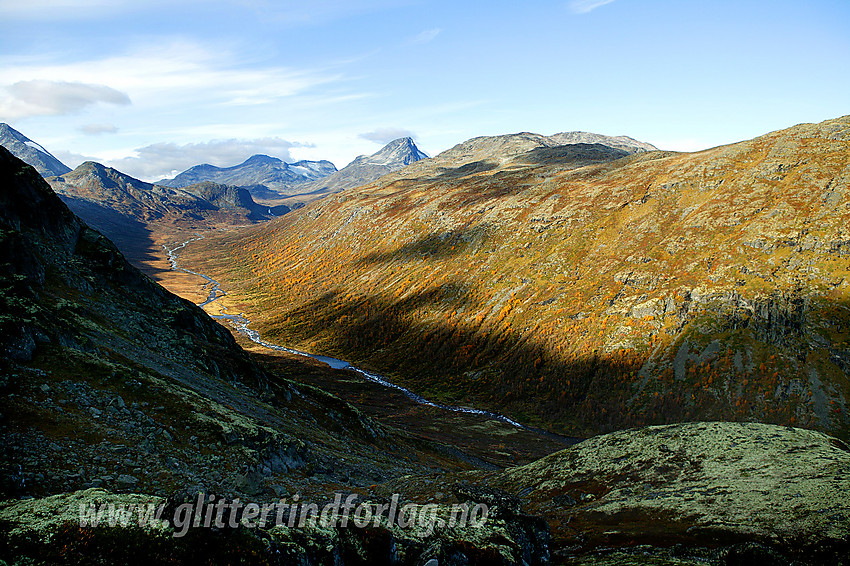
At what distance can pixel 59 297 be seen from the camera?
108 feet

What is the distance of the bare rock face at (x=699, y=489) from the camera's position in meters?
20.0

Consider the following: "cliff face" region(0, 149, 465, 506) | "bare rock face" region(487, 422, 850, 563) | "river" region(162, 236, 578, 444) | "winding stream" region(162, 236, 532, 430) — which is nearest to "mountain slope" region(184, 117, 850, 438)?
"river" region(162, 236, 578, 444)

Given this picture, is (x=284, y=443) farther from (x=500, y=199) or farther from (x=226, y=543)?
(x=500, y=199)

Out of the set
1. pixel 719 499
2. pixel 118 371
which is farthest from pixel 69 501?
pixel 719 499

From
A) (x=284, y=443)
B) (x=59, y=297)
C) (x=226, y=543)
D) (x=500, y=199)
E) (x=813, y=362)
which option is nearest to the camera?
(x=226, y=543)

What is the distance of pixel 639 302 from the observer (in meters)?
88.8

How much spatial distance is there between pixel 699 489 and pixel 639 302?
67890 millimetres

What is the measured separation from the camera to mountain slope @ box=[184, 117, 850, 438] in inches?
2837

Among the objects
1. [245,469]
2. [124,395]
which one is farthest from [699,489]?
[124,395]

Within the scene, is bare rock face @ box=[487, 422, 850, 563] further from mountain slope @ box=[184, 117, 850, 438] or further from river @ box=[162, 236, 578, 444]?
mountain slope @ box=[184, 117, 850, 438]

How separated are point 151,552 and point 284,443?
57.8 ft

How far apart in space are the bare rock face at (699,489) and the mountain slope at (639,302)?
1651 inches

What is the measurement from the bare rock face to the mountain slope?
41932mm

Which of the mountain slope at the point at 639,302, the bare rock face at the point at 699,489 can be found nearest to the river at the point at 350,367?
the mountain slope at the point at 639,302
